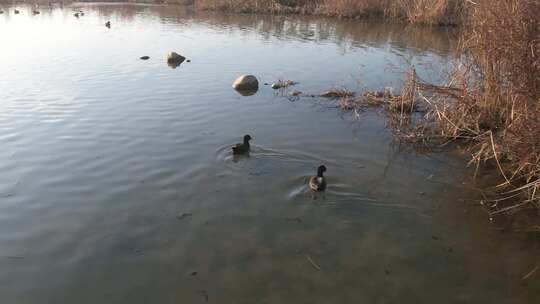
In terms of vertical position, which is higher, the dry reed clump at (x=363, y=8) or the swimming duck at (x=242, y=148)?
the dry reed clump at (x=363, y=8)

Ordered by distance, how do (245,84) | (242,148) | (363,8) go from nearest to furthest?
(242,148), (245,84), (363,8)

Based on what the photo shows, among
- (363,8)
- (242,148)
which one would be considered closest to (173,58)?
(242,148)

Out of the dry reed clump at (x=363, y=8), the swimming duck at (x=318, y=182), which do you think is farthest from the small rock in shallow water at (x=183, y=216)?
the dry reed clump at (x=363, y=8)

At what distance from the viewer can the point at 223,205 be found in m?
8.07

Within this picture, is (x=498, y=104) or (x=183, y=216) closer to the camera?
(x=183, y=216)

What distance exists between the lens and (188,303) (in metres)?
5.74

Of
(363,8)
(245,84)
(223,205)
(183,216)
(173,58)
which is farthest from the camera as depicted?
(363,8)

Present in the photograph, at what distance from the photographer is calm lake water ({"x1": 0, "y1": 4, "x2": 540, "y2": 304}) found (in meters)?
6.08

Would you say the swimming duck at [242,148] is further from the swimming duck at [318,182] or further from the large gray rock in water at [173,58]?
the large gray rock in water at [173,58]

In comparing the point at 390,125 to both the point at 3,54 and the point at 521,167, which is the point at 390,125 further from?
Result: the point at 3,54

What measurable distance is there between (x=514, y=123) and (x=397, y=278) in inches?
158

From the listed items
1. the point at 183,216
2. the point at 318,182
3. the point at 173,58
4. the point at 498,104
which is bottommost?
the point at 183,216

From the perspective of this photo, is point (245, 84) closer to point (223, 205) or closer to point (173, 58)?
point (173, 58)

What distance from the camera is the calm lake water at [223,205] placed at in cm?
608
